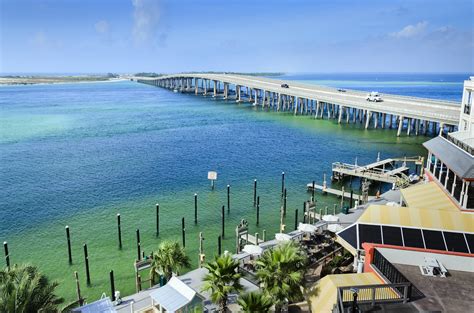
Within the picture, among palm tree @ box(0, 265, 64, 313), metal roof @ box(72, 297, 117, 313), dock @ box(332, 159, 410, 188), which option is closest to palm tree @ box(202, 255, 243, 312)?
metal roof @ box(72, 297, 117, 313)

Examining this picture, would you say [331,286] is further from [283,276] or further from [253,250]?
[253,250]

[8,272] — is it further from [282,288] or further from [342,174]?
[342,174]

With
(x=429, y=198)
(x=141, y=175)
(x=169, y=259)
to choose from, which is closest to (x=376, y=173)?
(x=429, y=198)

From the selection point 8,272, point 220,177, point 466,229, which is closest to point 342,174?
point 220,177

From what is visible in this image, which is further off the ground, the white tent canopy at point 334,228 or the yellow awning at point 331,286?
the yellow awning at point 331,286

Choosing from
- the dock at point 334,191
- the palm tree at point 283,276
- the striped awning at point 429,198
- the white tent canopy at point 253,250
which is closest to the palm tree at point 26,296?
the palm tree at point 283,276

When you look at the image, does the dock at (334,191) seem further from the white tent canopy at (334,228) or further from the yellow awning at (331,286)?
the yellow awning at (331,286)
